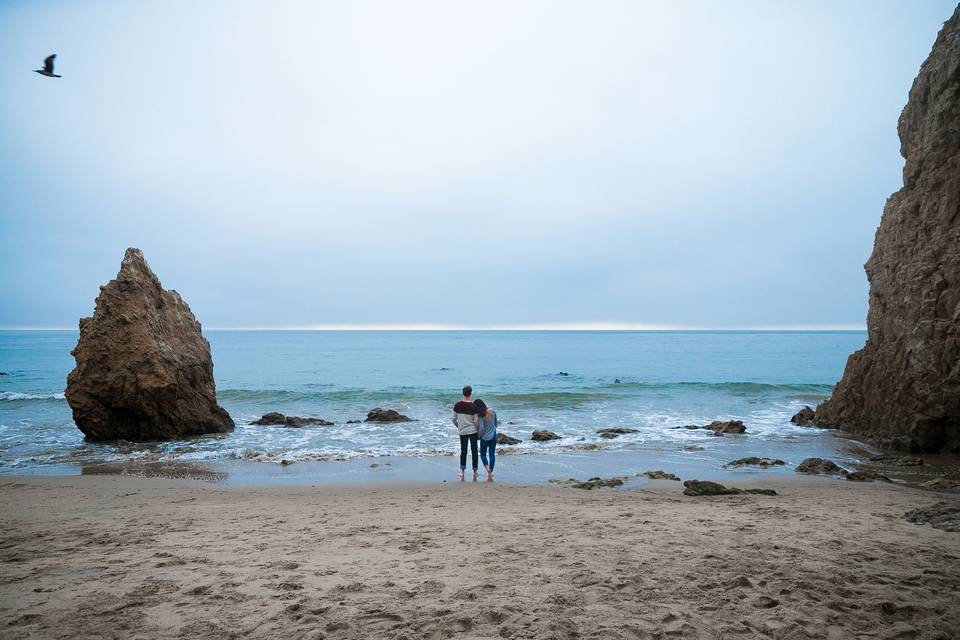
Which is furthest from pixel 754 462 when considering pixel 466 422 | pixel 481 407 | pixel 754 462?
pixel 466 422

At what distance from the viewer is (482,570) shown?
207 inches

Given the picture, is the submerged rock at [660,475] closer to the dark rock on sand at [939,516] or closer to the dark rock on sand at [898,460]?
the dark rock on sand at [939,516]

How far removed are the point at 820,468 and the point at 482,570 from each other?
9.97m

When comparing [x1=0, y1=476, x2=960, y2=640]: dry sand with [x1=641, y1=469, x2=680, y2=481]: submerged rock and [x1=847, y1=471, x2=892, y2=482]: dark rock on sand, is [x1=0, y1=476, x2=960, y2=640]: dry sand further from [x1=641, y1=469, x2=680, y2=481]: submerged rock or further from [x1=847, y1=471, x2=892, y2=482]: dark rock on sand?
[x1=641, y1=469, x2=680, y2=481]: submerged rock

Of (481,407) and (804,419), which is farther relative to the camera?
(804,419)

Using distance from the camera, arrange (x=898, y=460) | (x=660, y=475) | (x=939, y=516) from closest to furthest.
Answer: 1. (x=939, y=516)
2. (x=660, y=475)
3. (x=898, y=460)

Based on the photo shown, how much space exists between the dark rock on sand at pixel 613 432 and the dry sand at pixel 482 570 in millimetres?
8926

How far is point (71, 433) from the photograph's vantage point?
17.4 m

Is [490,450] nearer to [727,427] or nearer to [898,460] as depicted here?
[898,460]

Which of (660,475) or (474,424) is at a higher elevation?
(474,424)

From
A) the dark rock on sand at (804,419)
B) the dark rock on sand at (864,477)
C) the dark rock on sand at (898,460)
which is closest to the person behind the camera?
the dark rock on sand at (864,477)

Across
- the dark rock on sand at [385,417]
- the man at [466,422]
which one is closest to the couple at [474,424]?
the man at [466,422]

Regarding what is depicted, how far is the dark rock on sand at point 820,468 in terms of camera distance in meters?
11.4

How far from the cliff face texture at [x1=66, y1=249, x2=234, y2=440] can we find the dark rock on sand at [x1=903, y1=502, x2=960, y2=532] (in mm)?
18150
